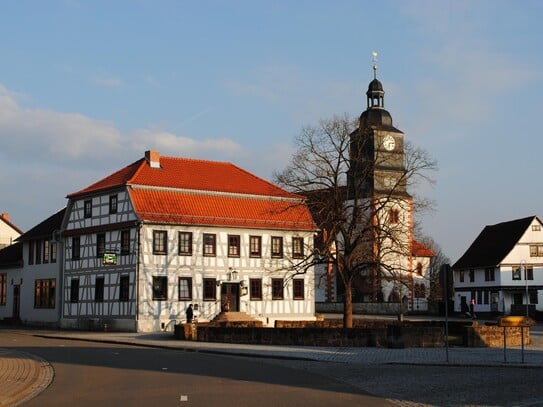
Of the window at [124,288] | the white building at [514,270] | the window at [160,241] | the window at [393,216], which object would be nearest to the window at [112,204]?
the window at [160,241]

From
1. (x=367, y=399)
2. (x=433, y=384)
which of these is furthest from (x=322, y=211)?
(x=367, y=399)

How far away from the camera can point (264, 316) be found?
51156mm

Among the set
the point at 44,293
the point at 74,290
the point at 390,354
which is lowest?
the point at 390,354

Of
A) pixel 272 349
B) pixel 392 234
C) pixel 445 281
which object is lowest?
pixel 272 349

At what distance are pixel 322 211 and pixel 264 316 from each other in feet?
45.4

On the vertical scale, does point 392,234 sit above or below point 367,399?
above

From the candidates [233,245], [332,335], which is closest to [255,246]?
[233,245]

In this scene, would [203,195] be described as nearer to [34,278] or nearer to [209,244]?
[209,244]

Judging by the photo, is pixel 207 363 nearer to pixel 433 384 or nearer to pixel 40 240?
pixel 433 384

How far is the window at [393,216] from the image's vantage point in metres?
41.0

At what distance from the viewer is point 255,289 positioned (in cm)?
5128

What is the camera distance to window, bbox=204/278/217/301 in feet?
Result: 161

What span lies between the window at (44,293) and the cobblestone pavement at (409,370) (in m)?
24.5

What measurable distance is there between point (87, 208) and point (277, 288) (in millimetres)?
13396
